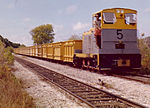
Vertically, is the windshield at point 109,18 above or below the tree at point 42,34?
below

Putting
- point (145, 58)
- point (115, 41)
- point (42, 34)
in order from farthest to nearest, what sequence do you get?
1. point (42, 34)
2. point (145, 58)
3. point (115, 41)

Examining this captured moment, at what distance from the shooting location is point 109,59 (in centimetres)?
1091

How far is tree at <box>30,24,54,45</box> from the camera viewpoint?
8100 centimetres

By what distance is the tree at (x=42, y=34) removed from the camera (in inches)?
3189

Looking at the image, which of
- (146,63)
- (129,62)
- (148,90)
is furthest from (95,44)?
(148,90)

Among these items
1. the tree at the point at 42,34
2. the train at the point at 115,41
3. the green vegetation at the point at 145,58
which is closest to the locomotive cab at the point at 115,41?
the train at the point at 115,41

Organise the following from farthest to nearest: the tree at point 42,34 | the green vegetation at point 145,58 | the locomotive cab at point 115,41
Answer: the tree at point 42,34 < the green vegetation at point 145,58 < the locomotive cab at point 115,41

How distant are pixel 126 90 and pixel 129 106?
7.54 ft

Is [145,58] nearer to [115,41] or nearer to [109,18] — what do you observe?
[115,41]

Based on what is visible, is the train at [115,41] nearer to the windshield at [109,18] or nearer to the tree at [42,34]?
the windshield at [109,18]

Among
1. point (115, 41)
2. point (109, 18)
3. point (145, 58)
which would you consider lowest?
point (145, 58)

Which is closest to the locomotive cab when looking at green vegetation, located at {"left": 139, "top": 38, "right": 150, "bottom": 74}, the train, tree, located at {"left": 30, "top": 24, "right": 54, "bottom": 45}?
the train

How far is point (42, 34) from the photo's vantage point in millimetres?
82562

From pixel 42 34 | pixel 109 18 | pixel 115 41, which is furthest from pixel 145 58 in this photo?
pixel 42 34
